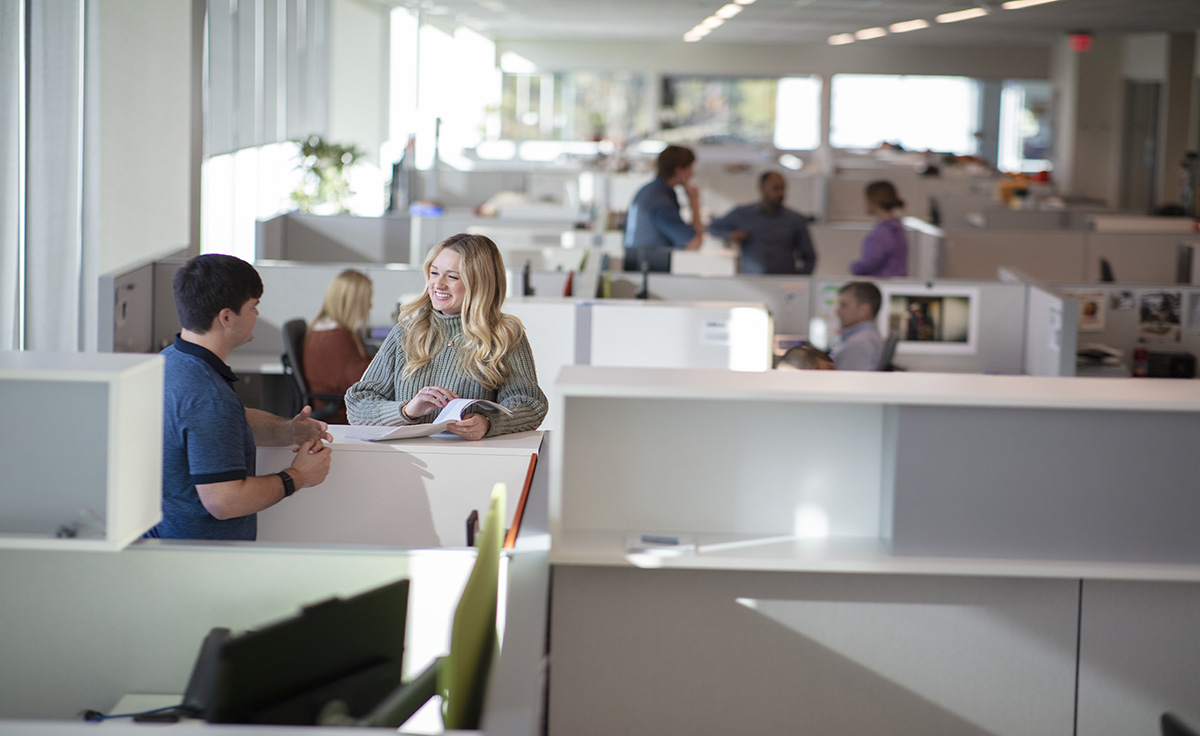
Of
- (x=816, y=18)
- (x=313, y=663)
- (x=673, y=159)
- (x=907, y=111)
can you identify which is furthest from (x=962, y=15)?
(x=313, y=663)

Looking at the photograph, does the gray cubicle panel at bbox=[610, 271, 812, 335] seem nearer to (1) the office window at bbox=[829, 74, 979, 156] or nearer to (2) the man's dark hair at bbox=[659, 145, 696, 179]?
(2) the man's dark hair at bbox=[659, 145, 696, 179]

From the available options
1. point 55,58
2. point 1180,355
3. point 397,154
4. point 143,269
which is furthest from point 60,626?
point 397,154

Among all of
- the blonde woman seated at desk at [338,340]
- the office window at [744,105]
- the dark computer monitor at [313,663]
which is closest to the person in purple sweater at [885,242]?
the blonde woman seated at desk at [338,340]

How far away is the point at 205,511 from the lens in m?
1.93

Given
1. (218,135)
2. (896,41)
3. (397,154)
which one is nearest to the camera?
(218,135)

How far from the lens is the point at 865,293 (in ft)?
14.5

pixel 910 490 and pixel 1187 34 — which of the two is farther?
pixel 1187 34

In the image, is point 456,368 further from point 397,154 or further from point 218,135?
point 397,154

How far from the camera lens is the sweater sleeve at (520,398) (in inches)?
91.5

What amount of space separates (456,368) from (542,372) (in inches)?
44.3

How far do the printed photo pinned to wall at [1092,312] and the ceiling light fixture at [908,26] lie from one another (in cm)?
723

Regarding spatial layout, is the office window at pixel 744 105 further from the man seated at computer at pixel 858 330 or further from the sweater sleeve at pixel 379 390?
the sweater sleeve at pixel 379 390

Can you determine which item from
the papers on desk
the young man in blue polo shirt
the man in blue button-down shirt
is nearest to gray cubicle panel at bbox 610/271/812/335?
the man in blue button-down shirt

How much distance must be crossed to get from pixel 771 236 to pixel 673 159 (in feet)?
3.54
